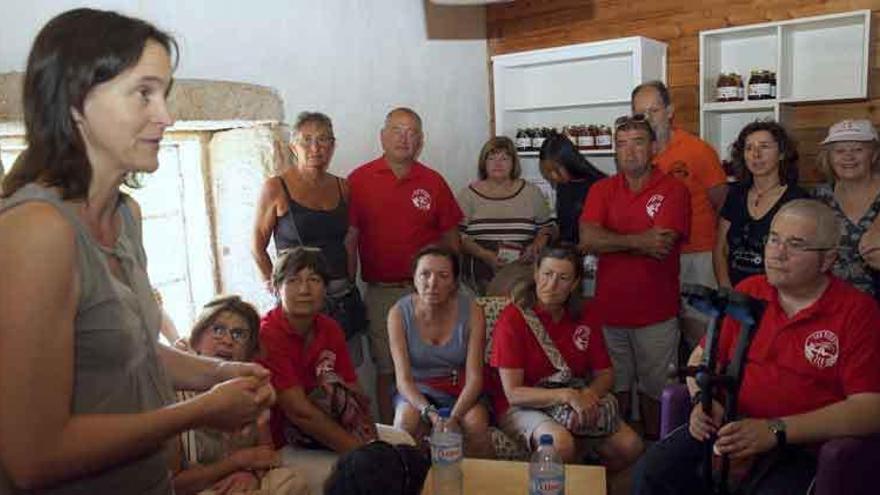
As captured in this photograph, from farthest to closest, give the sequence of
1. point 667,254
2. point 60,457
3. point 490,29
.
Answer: point 490,29
point 667,254
point 60,457

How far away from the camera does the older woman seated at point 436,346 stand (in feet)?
7.97

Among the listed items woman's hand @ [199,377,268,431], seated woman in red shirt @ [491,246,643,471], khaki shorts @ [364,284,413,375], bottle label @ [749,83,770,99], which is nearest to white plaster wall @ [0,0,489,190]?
khaki shorts @ [364,284,413,375]

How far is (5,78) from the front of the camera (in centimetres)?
206

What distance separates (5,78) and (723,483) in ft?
7.09

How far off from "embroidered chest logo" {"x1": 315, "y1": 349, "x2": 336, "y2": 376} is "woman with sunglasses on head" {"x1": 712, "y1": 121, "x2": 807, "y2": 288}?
1.40 metres

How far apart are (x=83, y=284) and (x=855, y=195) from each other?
2.44m

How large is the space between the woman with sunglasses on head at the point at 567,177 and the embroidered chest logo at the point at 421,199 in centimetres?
63

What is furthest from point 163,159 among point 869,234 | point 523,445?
point 869,234

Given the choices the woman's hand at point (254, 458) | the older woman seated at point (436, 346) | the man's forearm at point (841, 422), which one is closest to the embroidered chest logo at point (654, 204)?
the older woman seated at point (436, 346)

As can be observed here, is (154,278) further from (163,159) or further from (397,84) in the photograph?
(397,84)

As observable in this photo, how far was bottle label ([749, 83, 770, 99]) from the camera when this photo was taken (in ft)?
10.00

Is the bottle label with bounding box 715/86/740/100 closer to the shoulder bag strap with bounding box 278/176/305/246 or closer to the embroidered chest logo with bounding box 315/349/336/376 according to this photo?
the shoulder bag strap with bounding box 278/176/305/246

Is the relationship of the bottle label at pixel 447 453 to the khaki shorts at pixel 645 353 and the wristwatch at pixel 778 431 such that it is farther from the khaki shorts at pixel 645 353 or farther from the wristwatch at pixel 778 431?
the khaki shorts at pixel 645 353

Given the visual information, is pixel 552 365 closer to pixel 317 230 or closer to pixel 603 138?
pixel 317 230
